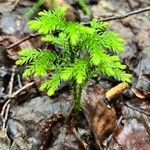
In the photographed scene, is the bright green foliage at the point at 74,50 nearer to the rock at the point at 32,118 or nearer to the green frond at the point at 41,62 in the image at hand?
the green frond at the point at 41,62

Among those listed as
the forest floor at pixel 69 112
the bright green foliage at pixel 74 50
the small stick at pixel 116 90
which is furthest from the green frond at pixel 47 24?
the small stick at pixel 116 90

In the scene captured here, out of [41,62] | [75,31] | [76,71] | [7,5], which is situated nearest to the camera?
[75,31]

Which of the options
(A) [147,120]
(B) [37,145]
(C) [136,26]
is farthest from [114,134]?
(C) [136,26]

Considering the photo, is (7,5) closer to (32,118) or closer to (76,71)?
(32,118)

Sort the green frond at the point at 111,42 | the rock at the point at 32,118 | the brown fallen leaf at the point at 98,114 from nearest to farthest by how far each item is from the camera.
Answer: the green frond at the point at 111,42 < the rock at the point at 32,118 < the brown fallen leaf at the point at 98,114

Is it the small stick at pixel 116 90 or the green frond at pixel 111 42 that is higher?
the green frond at pixel 111 42

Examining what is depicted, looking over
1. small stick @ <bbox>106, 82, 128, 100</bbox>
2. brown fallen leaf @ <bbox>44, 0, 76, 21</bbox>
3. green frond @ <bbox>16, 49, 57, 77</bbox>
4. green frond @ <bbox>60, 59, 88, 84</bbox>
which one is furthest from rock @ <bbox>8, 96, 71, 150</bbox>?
brown fallen leaf @ <bbox>44, 0, 76, 21</bbox>

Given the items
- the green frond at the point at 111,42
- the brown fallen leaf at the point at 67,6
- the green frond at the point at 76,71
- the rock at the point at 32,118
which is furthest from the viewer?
the brown fallen leaf at the point at 67,6

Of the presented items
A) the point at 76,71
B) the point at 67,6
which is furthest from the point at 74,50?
the point at 67,6
